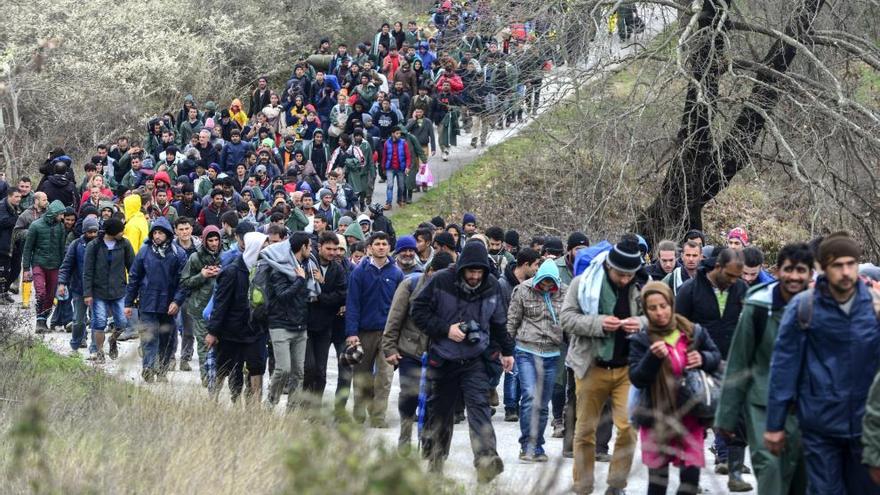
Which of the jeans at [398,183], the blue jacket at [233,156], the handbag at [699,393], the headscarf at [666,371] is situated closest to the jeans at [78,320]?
the blue jacket at [233,156]

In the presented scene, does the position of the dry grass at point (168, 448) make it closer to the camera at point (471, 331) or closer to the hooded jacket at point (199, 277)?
the camera at point (471, 331)

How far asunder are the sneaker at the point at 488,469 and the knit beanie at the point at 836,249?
2622 millimetres

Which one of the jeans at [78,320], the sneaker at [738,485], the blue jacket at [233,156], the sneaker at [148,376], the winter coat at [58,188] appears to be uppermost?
the blue jacket at [233,156]

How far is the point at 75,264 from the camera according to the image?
55.0ft

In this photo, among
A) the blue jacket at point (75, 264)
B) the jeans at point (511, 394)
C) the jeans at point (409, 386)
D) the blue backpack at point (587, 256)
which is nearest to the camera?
the blue backpack at point (587, 256)

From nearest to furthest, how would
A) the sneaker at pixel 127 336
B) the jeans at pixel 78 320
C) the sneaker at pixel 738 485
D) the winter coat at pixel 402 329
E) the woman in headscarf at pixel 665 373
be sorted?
the woman in headscarf at pixel 665 373 < the sneaker at pixel 738 485 < the winter coat at pixel 402 329 < the jeans at pixel 78 320 < the sneaker at pixel 127 336

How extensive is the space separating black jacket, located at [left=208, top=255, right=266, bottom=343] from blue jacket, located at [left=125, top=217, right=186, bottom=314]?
2181 millimetres

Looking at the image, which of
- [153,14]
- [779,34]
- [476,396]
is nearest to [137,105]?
[153,14]

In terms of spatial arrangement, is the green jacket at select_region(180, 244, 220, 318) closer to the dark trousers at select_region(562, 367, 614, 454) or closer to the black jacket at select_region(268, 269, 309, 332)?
the black jacket at select_region(268, 269, 309, 332)

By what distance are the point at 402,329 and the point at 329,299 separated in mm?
1471

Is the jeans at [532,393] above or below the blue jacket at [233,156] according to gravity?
below

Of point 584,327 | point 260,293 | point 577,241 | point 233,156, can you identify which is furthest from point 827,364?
point 233,156

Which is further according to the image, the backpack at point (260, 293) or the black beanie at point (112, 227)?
the black beanie at point (112, 227)

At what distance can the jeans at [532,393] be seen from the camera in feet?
37.9
